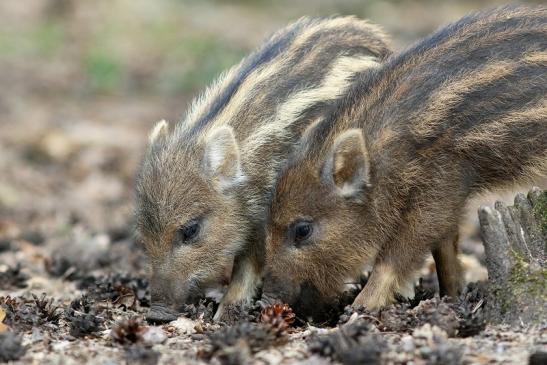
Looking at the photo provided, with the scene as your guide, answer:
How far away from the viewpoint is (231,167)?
21.9 feet

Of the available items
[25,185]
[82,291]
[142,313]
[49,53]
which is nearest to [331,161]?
[142,313]

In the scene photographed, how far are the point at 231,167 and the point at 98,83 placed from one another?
414 inches

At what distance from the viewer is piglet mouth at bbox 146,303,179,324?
6.10 metres

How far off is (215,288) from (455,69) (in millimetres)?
2450

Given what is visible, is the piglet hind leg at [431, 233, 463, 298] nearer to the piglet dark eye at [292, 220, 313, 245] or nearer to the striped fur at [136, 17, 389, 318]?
the piglet dark eye at [292, 220, 313, 245]

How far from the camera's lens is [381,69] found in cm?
636

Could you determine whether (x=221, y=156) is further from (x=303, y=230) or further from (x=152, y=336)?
(x=152, y=336)

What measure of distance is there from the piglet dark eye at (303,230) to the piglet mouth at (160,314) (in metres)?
0.96

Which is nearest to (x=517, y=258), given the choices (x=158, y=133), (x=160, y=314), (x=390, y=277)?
(x=390, y=277)

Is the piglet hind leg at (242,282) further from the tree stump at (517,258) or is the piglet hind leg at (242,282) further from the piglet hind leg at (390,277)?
the tree stump at (517,258)

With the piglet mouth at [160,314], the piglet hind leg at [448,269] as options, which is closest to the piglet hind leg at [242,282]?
the piglet mouth at [160,314]

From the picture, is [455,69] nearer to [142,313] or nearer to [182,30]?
[142,313]

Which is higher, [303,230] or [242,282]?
[303,230]

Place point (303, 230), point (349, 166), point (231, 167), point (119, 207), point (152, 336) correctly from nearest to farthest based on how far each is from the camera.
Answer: point (152, 336) → point (349, 166) → point (303, 230) → point (231, 167) → point (119, 207)
